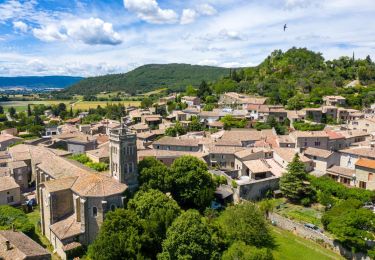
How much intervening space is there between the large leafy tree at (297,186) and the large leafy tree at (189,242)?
2547cm

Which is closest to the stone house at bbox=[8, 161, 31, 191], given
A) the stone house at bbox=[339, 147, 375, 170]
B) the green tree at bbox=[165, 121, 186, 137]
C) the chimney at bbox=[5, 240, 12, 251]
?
the chimney at bbox=[5, 240, 12, 251]

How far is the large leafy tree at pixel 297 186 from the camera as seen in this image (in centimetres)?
5800

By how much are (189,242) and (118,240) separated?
7.68m

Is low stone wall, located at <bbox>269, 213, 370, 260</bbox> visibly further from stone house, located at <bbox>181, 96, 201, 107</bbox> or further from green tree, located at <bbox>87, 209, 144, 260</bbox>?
stone house, located at <bbox>181, 96, 201, 107</bbox>

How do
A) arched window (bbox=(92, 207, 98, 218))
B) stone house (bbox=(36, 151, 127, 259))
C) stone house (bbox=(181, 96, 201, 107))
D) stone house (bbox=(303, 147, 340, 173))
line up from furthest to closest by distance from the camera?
1. stone house (bbox=(181, 96, 201, 107))
2. stone house (bbox=(303, 147, 340, 173))
3. arched window (bbox=(92, 207, 98, 218))
4. stone house (bbox=(36, 151, 127, 259))

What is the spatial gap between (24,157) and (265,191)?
49.2 meters

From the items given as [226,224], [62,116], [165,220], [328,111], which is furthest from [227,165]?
[62,116]

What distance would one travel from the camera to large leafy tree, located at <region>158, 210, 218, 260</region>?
36.1 meters

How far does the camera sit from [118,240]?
3697cm

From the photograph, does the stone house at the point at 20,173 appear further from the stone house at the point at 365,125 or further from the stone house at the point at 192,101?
the stone house at the point at 365,125

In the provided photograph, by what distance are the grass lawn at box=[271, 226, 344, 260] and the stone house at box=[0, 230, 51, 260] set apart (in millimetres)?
27865

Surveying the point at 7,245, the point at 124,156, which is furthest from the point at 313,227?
the point at 7,245

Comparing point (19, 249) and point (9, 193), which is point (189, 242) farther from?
point (9, 193)

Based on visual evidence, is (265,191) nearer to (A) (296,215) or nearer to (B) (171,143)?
(A) (296,215)
